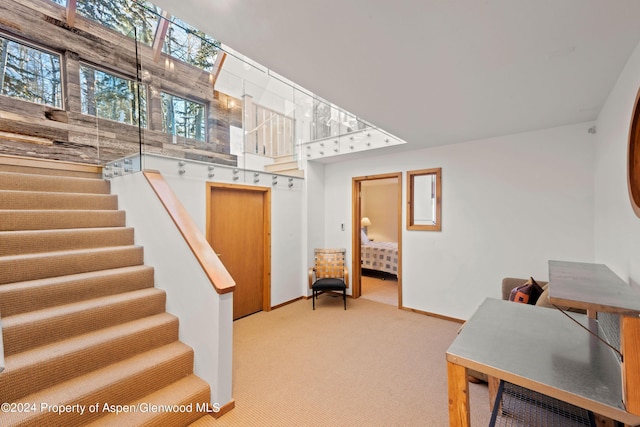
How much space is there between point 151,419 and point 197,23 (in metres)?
2.28

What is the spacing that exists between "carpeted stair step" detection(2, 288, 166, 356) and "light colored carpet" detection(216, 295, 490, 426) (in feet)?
3.33

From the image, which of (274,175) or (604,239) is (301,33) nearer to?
(274,175)

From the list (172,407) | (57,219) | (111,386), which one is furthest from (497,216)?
(57,219)

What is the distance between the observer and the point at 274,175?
13.0 ft

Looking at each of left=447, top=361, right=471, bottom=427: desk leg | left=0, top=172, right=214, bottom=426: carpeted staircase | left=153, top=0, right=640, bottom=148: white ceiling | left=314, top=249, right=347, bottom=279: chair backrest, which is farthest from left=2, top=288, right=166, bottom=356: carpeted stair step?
left=314, top=249, right=347, bottom=279: chair backrest

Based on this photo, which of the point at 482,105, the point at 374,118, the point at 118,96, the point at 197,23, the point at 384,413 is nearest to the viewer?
the point at 197,23

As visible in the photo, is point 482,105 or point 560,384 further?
point 482,105

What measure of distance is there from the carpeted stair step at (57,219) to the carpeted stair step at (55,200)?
0.55 feet

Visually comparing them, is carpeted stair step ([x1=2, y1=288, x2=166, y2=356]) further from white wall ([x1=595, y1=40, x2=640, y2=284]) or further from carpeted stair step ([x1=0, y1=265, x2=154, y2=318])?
white wall ([x1=595, y1=40, x2=640, y2=284])

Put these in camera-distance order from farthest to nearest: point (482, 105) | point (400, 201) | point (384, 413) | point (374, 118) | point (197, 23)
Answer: point (400, 201)
point (374, 118)
point (482, 105)
point (384, 413)
point (197, 23)

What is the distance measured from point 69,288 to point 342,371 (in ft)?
7.58

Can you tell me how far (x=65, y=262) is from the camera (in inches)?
80.5

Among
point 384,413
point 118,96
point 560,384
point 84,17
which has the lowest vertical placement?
point 384,413

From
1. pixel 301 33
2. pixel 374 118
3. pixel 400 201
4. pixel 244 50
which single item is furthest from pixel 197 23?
pixel 400 201
